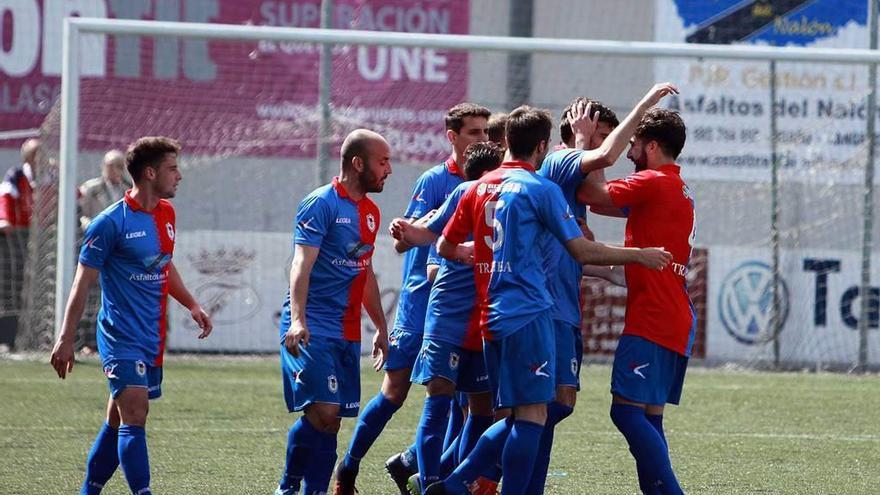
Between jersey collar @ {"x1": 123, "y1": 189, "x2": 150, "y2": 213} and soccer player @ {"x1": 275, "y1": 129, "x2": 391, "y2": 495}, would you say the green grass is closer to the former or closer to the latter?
soccer player @ {"x1": 275, "y1": 129, "x2": 391, "y2": 495}

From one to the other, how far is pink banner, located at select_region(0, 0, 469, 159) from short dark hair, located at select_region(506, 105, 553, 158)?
8893mm

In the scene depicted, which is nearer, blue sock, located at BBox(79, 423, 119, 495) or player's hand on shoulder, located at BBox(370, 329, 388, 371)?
blue sock, located at BBox(79, 423, 119, 495)

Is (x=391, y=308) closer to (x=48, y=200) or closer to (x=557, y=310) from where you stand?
(x=48, y=200)

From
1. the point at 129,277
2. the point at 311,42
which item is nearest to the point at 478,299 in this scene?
the point at 129,277

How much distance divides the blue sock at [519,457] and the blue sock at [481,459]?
15cm

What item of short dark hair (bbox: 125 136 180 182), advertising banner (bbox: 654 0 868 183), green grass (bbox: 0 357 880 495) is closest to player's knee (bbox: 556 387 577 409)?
green grass (bbox: 0 357 880 495)

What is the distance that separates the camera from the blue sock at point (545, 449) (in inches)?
244

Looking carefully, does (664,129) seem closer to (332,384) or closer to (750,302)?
(332,384)

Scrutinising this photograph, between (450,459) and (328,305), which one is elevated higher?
(328,305)

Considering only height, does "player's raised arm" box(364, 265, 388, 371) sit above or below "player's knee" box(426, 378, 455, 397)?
above

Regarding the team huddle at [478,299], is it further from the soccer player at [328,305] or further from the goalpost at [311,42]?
the goalpost at [311,42]

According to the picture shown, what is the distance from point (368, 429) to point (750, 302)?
8.41 metres

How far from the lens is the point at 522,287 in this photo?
5.75 m

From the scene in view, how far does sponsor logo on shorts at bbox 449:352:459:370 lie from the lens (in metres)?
6.61
